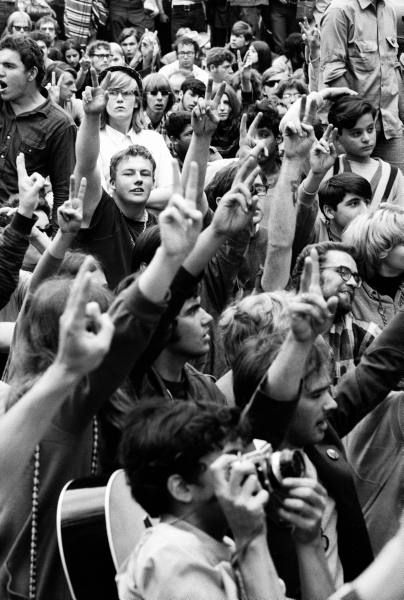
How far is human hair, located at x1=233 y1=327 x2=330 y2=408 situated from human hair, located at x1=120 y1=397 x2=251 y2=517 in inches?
19.3

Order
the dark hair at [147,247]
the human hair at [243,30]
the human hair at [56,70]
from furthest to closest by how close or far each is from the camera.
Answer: the human hair at [243,30]
the human hair at [56,70]
the dark hair at [147,247]

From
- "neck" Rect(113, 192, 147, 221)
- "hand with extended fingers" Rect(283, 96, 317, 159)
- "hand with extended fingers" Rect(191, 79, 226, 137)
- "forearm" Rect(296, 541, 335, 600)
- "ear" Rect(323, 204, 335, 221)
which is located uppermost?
"hand with extended fingers" Rect(191, 79, 226, 137)

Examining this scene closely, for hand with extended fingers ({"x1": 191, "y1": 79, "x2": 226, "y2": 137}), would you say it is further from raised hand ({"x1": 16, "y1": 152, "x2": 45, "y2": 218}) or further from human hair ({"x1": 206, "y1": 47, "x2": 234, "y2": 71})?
human hair ({"x1": 206, "y1": 47, "x2": 234, "y2": 71})

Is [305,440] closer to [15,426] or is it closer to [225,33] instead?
[15,426]

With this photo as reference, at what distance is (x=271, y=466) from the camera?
224 centimetres

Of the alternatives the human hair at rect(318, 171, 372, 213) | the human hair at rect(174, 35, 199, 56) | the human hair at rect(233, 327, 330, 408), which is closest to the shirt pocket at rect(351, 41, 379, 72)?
the human hair at rect(318, 171, 372, 213)

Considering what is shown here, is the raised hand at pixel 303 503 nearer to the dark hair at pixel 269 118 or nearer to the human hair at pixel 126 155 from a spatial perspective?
the human hair at pixel 126 155

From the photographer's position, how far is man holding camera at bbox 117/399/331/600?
2.12 metres

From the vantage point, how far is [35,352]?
2734 mm

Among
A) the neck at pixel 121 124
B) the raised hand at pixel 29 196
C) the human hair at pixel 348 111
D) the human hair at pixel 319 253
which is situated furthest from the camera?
the neck at pixel 121 124

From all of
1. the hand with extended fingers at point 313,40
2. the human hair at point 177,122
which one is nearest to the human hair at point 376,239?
the human hair at point 177,122

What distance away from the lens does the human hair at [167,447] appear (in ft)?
7.55

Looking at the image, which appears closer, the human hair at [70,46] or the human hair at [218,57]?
the human hair at [218,57]

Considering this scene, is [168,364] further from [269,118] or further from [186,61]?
[186,61]
